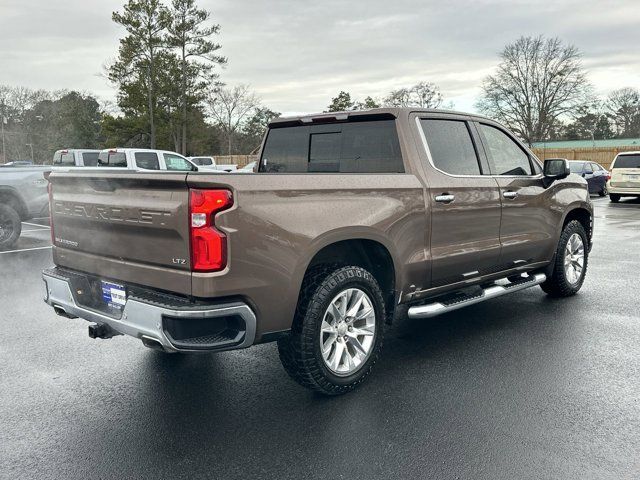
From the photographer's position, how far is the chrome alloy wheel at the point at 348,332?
12.7ft

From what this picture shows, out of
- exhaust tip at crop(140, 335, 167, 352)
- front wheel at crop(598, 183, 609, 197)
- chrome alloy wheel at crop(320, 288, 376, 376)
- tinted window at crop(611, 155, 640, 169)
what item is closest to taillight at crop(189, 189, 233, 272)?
exhaust tip at crop(140, 335, 167, 352)

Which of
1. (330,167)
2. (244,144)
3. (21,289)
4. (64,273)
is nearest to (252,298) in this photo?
(64,273)

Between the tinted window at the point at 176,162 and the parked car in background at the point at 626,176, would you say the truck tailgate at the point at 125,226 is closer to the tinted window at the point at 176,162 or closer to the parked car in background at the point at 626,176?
the tinted window at the point at 176,162

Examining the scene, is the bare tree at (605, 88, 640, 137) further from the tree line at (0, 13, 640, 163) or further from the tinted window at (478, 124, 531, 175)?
the tinted window at (478, 124, 531, 175)

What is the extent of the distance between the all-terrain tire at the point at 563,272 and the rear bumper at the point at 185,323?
417 cm

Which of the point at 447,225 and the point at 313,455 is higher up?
the point at 447,225

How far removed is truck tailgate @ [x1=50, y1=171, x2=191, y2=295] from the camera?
3303 mm

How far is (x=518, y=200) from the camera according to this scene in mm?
5469

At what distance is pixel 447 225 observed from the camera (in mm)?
4664

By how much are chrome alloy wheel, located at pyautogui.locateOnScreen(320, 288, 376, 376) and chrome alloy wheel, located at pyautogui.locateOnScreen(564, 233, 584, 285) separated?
10.8ft

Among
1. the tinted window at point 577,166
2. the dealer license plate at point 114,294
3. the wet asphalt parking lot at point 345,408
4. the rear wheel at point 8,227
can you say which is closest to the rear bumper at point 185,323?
the dealer license plate at point 114,294

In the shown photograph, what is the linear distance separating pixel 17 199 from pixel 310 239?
909 centimetres

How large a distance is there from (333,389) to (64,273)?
6.70 ft

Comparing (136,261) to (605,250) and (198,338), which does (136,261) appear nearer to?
(198,338)
